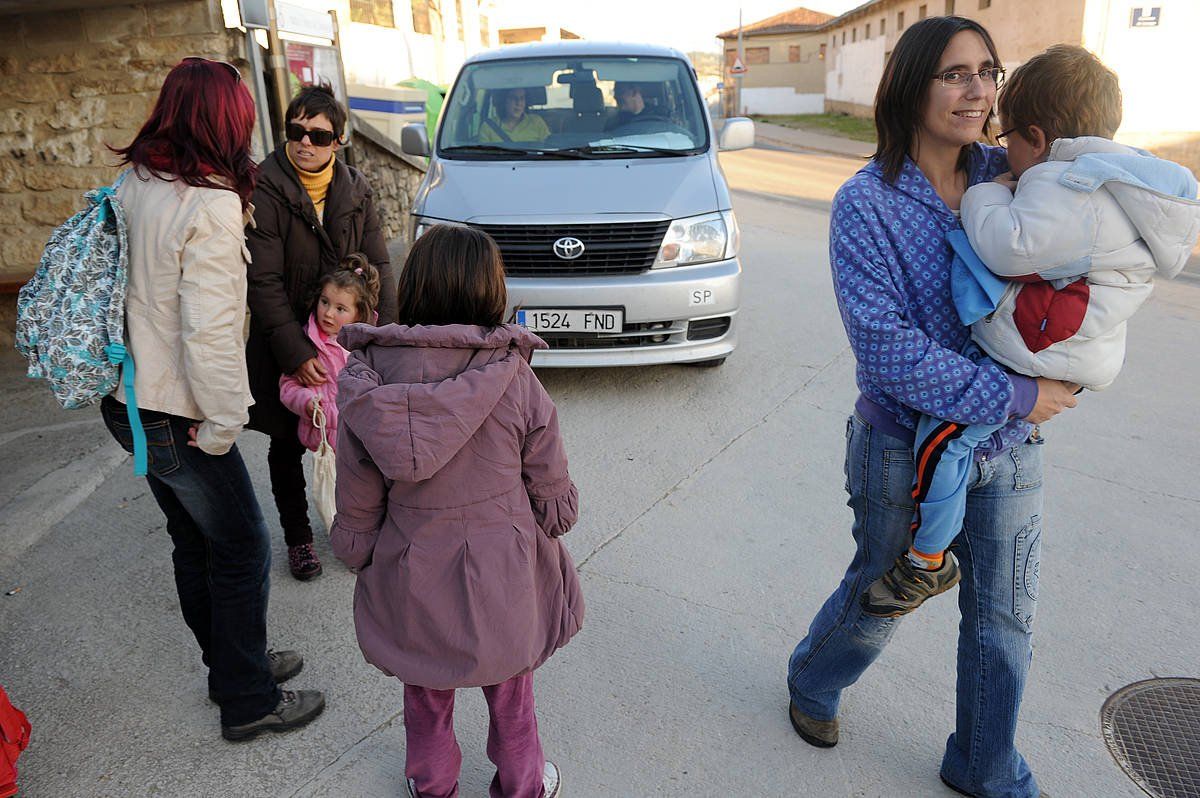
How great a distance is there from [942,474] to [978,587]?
0.38 metres

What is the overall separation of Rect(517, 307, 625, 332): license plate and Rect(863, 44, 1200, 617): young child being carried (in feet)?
9.74

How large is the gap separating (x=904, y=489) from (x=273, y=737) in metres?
1.91

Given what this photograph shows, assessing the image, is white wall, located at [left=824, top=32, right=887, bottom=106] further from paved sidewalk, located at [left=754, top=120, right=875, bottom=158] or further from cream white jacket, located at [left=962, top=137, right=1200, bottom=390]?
cream white jacket, located at [left=962, top=137, right=1200, bottom=390]

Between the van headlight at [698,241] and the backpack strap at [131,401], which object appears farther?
the van headlight at [698,241]

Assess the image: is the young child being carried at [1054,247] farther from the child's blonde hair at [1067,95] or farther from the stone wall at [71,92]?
the stone wall at [71,92]

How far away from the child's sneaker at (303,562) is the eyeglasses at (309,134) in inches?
59.8

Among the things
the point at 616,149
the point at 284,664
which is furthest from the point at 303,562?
the point at 616,149

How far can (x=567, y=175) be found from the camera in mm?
5098

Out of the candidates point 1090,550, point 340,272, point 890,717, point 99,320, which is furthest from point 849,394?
point 99,320

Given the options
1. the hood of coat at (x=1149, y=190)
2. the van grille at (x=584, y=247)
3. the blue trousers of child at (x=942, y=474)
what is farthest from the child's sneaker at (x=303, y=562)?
the hood of coat at (x=1149, y=190)

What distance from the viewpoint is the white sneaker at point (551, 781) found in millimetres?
2273

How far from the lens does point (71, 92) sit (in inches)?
247

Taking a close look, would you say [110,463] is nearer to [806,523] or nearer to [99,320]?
[99,320]

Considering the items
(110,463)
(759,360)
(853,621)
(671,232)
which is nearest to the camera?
(853,621)
